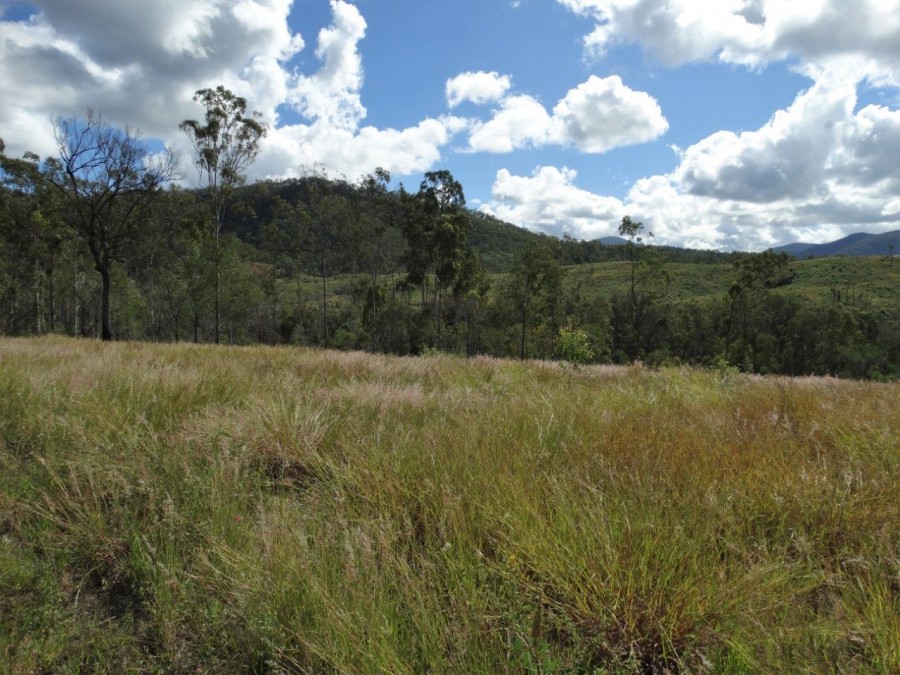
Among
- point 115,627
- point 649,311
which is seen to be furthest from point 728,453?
point 649,311

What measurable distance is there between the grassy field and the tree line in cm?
1958

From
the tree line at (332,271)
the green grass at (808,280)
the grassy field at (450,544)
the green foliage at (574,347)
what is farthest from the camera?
the green grass at (808,280)

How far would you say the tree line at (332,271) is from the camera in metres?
29.4

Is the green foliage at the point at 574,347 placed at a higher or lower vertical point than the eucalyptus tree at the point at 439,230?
lower

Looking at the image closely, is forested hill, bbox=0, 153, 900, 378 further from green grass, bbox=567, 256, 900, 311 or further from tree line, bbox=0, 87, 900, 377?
green grass, bbox=567, 256, 900, 311

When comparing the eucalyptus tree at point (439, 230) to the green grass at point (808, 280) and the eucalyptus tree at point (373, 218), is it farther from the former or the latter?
the green grass at point (808, 280)

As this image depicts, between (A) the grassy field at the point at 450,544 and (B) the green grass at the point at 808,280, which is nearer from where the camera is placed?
(A) the grassy field at the point at 450,544

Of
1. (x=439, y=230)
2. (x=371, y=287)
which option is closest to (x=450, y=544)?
(x=439, y=230)

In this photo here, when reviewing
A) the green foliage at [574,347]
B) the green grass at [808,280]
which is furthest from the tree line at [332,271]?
the green grass at [808,280]

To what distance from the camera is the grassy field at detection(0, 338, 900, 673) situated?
59.3 inches

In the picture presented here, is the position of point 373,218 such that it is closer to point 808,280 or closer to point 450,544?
point 450,544

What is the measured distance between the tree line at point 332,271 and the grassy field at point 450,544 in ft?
64.2

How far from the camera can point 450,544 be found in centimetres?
187

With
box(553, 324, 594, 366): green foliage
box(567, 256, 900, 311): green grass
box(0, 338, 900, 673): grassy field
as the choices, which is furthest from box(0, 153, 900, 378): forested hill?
box(567, 256, 900, 311): green grass
